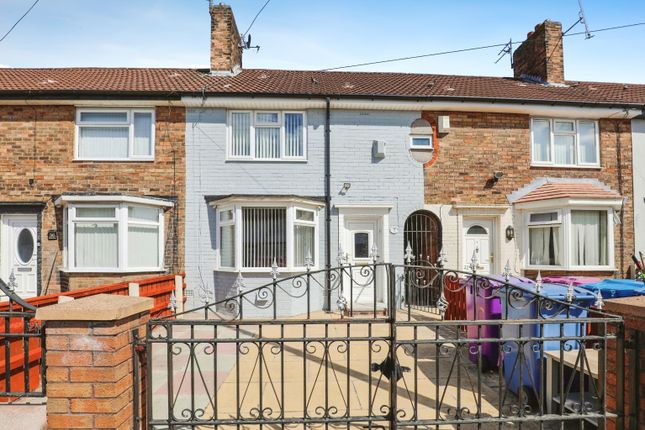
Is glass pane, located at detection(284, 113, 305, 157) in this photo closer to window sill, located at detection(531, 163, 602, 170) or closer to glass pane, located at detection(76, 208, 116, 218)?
glass pane, located at detection(76, 208, 116, 218)

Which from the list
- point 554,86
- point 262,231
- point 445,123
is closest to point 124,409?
point 262,231

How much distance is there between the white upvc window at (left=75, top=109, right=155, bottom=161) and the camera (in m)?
9.38

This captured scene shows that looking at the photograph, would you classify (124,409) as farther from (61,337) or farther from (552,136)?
(552,136)

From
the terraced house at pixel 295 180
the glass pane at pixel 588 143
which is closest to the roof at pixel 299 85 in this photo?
the terraced house at pixel 295 180

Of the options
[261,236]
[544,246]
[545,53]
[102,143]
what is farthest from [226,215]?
[545,53]

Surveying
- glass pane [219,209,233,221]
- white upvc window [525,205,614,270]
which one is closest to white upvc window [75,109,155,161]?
glass pane [219,209,233,221]

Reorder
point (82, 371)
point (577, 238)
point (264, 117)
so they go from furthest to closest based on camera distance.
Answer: point (264, 117)
point (577, 238)
point (82, 371)

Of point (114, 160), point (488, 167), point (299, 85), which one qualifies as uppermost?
point (299, 85)

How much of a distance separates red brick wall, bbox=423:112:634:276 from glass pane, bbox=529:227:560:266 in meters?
1.22

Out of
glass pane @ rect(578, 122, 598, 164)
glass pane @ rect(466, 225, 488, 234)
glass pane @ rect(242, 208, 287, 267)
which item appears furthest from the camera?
glass pane @ rect(578, 122, 598, 164)

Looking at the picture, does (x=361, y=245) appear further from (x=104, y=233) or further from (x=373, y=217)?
(x=104, y=233)

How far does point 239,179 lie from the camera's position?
9484 millimetres

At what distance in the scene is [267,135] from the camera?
9.66 m

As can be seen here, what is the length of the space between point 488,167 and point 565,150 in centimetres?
239
